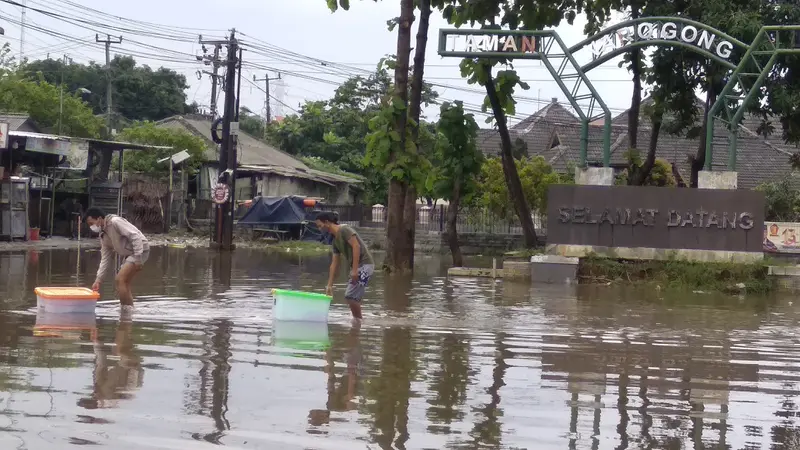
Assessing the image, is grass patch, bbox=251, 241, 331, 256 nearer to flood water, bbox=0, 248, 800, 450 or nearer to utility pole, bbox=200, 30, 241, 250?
utility pole, bbox=200, 30, 241, 250

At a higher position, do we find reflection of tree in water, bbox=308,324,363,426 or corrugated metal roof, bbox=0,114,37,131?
corrugated metal roof, bbox=0,114,37,131

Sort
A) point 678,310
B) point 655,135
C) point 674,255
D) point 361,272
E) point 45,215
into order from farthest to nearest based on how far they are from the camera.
→ point 45,215, point 655,135, point 674,255, point 678,310, point 361,272

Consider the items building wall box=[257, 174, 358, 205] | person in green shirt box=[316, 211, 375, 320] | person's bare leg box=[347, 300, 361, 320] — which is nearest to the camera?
person in green shirt box=[316, 211, 375, 320]

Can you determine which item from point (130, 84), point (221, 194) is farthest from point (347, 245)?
point (130, 84)

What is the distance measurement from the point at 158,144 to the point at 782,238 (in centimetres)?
2506

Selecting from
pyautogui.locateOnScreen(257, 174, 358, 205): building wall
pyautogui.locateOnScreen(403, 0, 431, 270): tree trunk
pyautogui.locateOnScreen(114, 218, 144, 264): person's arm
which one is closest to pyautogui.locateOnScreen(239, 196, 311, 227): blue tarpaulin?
pyautogui.locateOnScreen(257, 174, 358, 205): building wall

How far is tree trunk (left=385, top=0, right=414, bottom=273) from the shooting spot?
79.4 ft

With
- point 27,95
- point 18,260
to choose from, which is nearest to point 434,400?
point 18,260

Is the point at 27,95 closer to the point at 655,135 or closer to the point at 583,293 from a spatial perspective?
the point at 655,135

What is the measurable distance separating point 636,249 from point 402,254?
5848 mm

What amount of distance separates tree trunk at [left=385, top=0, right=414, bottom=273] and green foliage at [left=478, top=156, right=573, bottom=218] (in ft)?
47.9

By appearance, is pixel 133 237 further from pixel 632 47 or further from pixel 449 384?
pixel 632 47

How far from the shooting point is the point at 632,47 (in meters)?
22.7

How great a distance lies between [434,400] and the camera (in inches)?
325
